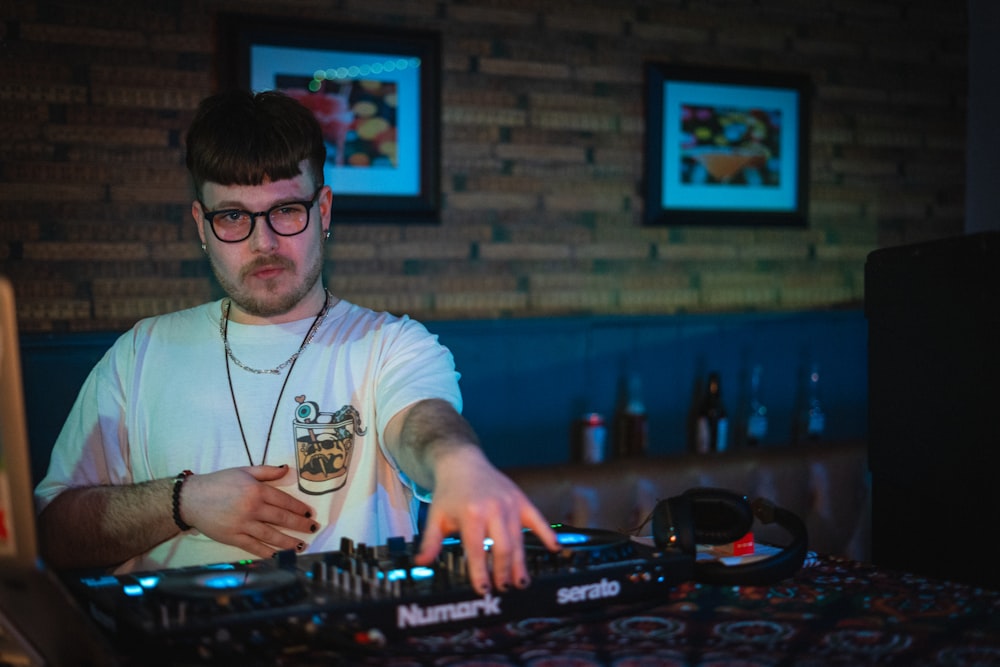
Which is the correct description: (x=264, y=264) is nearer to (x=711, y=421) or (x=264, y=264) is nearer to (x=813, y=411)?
(x=711, y=421)

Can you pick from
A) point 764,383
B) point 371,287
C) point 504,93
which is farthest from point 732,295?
point 371,287

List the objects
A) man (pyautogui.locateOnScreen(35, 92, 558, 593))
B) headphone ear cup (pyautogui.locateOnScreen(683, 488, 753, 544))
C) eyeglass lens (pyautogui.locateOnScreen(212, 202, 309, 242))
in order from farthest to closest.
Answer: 1. eyeglass lens (pyautogui.locateOnScreen(212, 202, 309, 242))
2. man (pyautogui.locateOnScreen(35, 92, 558, 593))
3. headphone ear cup (pyautogui.locateOnScreen(683, 488, 753, 544))

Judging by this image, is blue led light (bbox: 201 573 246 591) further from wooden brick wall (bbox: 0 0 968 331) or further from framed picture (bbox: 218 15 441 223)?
framed picture (bbox: 218 15 441 223)

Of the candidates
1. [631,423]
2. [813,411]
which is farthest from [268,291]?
[813,411]

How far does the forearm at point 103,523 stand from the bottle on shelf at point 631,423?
201 cm

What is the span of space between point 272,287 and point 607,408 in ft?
6.02

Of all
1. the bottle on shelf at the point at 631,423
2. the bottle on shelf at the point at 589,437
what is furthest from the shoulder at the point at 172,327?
the bottle on shelf at the point at 631,423

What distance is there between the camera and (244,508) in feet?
5.11

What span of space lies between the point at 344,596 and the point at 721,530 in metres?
0.65

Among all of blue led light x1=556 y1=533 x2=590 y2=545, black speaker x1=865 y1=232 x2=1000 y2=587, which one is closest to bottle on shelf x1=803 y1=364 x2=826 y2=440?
black speaker x1=865 y1=232 x2=1000 y2=587

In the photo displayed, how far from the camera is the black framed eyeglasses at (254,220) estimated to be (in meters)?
1.86

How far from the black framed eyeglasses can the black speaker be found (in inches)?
40.5

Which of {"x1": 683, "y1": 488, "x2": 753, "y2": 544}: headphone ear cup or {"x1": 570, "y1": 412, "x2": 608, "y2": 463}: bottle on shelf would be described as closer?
{"x1": 683, "y1": 488, "x2": 753, "y2": 544}: headphone ear cup

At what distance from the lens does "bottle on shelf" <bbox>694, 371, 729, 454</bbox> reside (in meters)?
3.65
